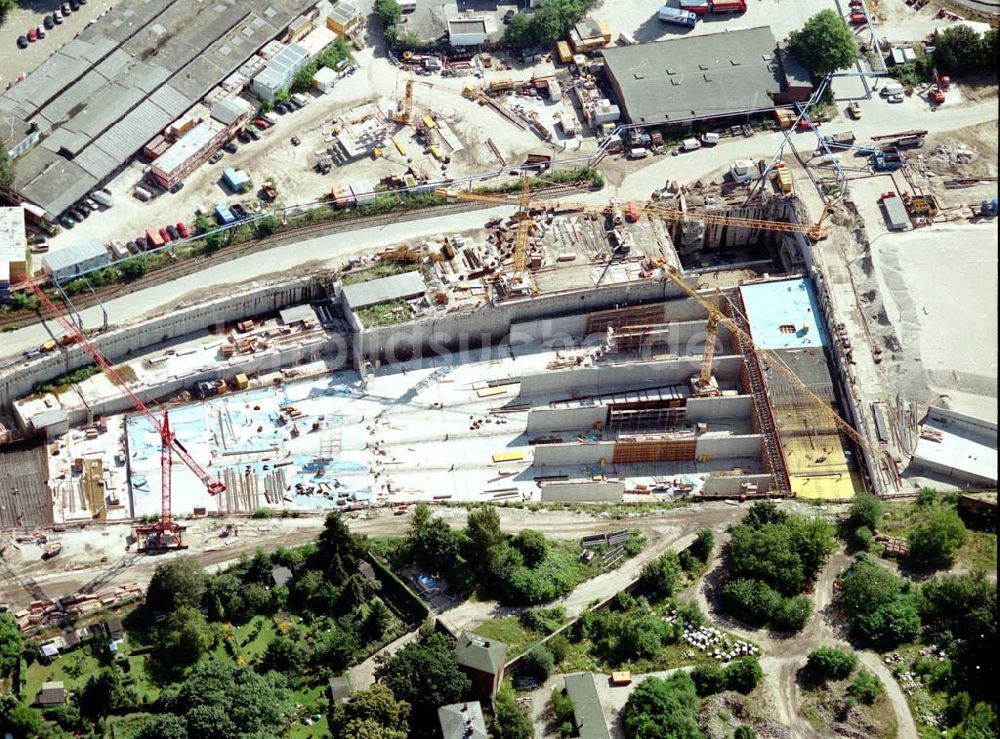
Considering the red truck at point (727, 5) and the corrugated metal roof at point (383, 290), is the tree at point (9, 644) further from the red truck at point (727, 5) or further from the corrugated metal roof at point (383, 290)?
the red truck at point (727, 5)

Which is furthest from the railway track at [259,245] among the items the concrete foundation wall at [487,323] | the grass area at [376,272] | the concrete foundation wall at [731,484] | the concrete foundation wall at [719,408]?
the concrete foundation wall at [731,484]

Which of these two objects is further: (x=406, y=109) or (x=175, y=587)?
(x=406, y=109)

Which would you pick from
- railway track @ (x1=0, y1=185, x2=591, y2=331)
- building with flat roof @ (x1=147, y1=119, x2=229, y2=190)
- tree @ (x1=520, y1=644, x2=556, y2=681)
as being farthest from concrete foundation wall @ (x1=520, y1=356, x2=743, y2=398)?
building with flat roof @ (x1=147, y1=119, x2=229, y2=190)

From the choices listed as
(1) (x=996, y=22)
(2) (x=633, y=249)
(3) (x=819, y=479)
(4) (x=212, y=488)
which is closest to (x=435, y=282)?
(2) (x=633, y=249)

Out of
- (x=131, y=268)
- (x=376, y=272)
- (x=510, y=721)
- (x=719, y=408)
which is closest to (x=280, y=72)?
(x=376, y=272)

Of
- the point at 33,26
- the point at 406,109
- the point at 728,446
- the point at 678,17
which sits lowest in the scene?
the point at 728,446

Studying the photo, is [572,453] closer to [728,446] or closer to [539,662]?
[728,446]
